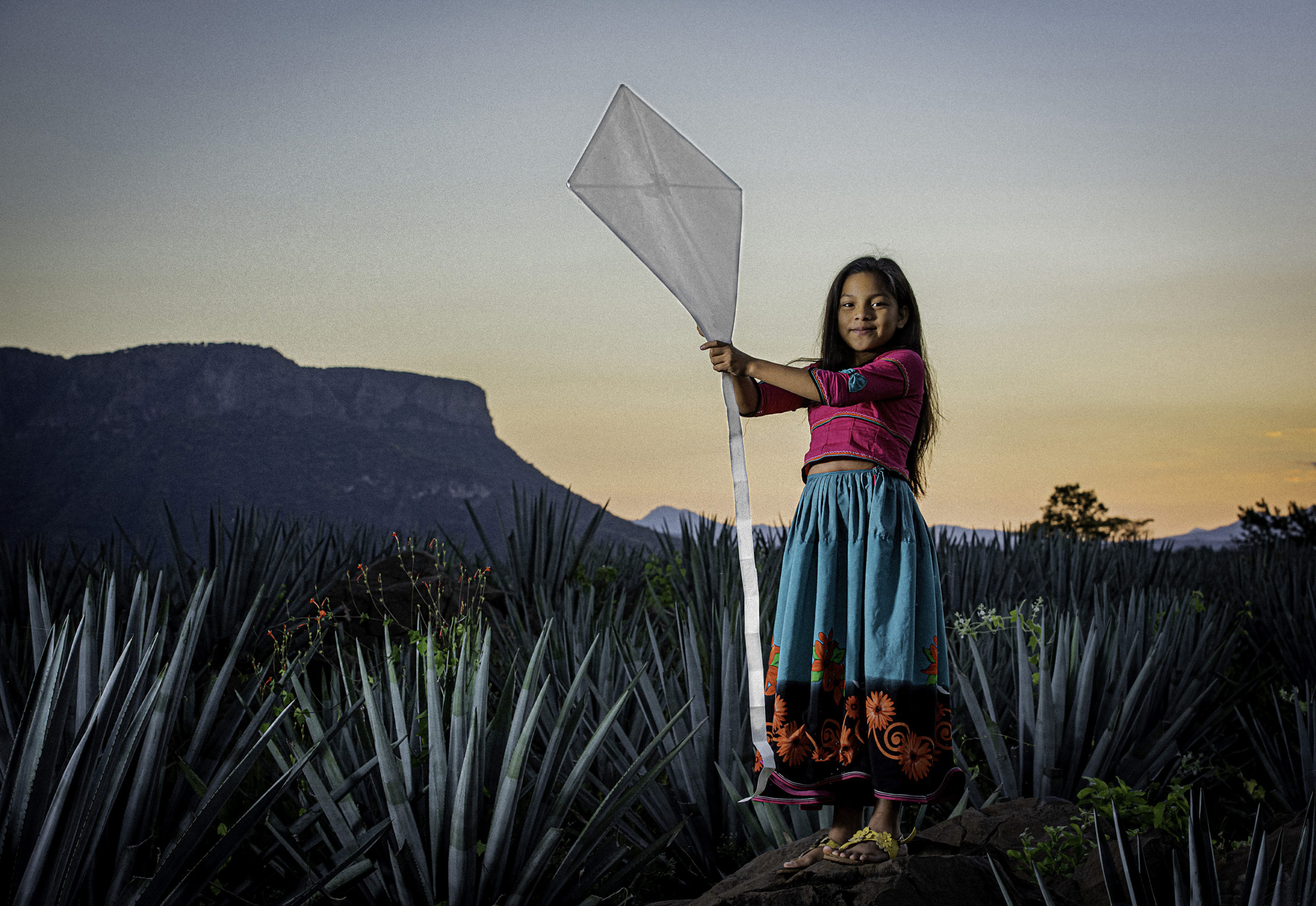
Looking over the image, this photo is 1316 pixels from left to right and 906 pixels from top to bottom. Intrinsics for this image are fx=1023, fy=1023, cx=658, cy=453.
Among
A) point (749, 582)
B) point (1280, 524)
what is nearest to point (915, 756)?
point (749, 582)

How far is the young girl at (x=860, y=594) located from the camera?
6.39ft

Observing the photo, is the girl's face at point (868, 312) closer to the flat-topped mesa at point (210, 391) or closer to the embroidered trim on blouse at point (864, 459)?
the embroidered trim on blouse at point (864, 459)

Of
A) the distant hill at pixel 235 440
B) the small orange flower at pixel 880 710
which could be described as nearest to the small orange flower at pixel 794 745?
the small orange flower at pixel 880 710

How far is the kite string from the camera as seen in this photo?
1.92 metres

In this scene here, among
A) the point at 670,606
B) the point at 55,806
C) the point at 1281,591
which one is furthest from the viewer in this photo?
the point at 670,606

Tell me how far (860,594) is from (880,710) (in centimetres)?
23

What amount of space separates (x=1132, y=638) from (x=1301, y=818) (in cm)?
135

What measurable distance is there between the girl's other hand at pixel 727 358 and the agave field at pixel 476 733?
65 centimetres

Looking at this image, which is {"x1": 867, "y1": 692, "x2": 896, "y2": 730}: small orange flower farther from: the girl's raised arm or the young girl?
the girl's raised arm

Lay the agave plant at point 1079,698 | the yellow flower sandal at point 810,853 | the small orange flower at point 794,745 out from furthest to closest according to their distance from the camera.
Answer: the agave plant at point 1079,698, the small orange flower at point 794,745, the yellow flower sandal at point 810,853

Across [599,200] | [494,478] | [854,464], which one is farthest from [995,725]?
[494,478]

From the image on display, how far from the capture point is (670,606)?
5867 millimetres

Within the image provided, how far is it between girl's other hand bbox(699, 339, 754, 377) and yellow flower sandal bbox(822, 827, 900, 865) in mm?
883

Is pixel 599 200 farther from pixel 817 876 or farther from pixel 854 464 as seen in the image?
pixel 817 876
